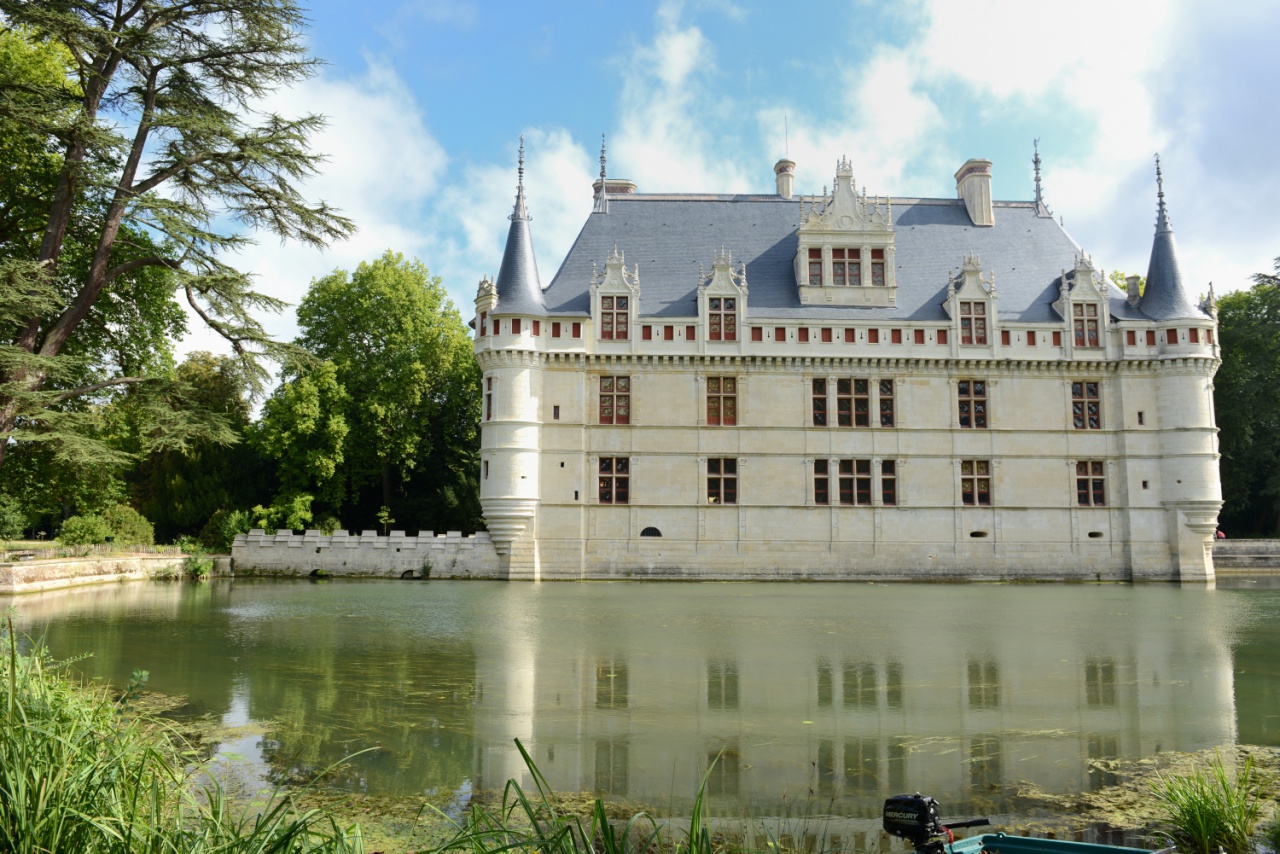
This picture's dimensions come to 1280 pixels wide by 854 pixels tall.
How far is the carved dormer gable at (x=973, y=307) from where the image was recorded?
27047 mm

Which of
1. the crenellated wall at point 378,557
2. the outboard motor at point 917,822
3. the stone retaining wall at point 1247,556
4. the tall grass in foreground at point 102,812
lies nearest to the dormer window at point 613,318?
the crenellated wall at point 378,557

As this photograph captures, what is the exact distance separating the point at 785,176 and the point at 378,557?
19.2m

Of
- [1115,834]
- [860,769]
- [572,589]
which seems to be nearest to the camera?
[1115,834]

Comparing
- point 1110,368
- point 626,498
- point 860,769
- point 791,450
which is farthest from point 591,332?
point 860,769

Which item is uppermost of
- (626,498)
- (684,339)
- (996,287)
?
(996,287)

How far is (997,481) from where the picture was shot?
87.9 feet

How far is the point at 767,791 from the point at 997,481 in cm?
2396

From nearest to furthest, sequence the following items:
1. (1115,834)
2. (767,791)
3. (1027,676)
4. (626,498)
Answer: (1115,834)
(767,791)
(1027,676)
(626,498)

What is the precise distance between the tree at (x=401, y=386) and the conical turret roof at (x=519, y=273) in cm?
534

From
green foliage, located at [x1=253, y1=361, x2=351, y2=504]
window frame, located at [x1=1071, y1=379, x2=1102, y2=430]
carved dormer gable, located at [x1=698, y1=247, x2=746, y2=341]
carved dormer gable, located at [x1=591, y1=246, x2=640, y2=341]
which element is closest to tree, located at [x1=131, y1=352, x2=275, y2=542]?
green foliage, located at [x1=253, y1=361, x2=351, y2=504]

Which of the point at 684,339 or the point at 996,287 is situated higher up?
the point at 996,287

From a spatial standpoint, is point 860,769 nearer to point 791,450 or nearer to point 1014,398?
point 791,450

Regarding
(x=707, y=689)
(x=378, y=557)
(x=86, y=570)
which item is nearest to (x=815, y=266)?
(x=378, y=557)

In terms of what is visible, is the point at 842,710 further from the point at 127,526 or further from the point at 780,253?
the point at 127,526
